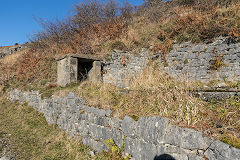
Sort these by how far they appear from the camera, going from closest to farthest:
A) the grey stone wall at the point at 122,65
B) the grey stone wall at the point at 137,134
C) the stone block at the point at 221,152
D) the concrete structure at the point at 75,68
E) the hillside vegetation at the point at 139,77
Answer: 1. the stone block at the point at 221,152
2. the grey stone wall at the point at 137,134
3. the hillside vegetation at the point at 139,77
4. the concrete structure at the point at 75,68
5. the grey stone wall at the point at 122,65

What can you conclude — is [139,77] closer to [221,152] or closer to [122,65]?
[122,65]

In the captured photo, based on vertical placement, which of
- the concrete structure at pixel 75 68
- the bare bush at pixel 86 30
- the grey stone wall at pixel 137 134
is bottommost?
the grey stone wall at pixel 137 134

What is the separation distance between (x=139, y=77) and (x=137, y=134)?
414 centimetres

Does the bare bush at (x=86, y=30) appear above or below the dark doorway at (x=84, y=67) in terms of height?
above

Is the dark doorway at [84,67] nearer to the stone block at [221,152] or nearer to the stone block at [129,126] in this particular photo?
the stone block at [129,126]

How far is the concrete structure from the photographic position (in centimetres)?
762

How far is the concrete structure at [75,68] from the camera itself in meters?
7.62

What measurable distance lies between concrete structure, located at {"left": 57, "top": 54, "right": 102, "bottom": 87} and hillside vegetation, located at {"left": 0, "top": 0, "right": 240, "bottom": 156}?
22.1 inches

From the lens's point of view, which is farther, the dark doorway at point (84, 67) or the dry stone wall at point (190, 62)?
the dark doorway at point (84, 67)

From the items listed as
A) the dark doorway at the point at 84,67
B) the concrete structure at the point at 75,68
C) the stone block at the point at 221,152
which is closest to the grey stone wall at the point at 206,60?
the concrete structure at the point at 75,68

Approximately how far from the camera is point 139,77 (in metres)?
7.19

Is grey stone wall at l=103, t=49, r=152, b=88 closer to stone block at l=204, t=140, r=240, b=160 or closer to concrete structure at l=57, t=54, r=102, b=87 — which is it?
concrete structure at l=57, t=54, r=102, b=87

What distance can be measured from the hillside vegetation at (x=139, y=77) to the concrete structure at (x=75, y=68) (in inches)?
22.1

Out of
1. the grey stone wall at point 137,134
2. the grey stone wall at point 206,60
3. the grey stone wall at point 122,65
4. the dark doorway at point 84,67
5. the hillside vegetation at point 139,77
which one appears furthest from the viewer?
the grey stone wall at point 122,65
